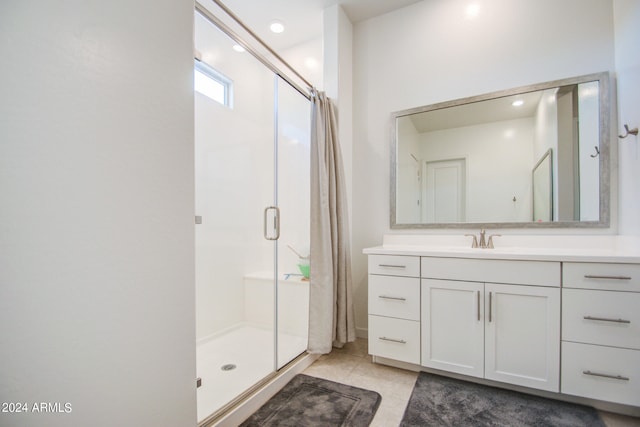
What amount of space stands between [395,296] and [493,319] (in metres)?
0.57

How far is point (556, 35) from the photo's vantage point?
6.49 ft

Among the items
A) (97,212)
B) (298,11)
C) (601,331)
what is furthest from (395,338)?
(298,11)

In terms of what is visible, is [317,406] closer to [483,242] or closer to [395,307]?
[395,307]

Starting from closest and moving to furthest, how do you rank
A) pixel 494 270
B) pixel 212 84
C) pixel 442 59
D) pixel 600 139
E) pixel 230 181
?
1. pixel 494 270
2. pixel 600 139
3. pixel 442 59
4. pixel 212 84
5. pixel 230 181

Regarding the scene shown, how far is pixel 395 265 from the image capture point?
1.93 metres

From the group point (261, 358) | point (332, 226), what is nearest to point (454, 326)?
point (332, 226)

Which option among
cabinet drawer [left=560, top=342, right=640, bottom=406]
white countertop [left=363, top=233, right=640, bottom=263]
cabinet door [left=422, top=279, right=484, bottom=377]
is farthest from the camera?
cabinet door [left=422, top=279, right=484, bottom=377]

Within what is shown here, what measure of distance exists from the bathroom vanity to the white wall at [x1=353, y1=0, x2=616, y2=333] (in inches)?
26.3

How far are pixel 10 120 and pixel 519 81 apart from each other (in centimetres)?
271

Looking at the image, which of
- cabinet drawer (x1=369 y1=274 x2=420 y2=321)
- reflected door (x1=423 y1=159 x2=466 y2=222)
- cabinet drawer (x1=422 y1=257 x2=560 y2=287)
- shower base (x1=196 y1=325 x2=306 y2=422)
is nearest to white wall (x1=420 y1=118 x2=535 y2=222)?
reflected door (x1=423 y1=159 x2=466 y2=222)

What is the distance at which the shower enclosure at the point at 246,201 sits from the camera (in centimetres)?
240

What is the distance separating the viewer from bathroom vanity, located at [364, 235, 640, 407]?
142cm

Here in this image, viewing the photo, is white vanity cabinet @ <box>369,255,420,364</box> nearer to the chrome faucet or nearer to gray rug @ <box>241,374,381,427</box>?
gray rug @ <box>241,374,381,427</box>

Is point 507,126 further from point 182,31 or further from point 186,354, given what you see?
point 186,354
